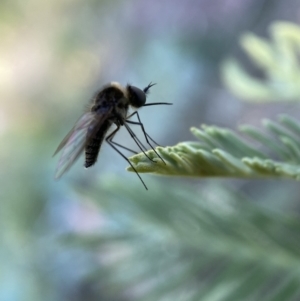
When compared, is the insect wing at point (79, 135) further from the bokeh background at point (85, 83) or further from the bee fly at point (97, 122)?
the bokeh background at point (85, 83)

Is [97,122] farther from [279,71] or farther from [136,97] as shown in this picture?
[279,71]

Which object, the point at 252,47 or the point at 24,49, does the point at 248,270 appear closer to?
the point at 252,47

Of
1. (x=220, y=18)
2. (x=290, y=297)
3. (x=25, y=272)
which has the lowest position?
(x=290, y=297)

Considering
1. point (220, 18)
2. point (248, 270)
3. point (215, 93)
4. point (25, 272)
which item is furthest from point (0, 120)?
point (248, 270)

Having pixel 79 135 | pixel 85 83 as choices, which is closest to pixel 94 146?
pixel 79 135

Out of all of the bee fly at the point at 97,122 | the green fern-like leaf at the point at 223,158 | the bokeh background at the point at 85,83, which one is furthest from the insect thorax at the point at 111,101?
the bokeh background at the point at 85,83

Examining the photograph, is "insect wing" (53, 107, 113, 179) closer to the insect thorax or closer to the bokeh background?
the insect thorax
